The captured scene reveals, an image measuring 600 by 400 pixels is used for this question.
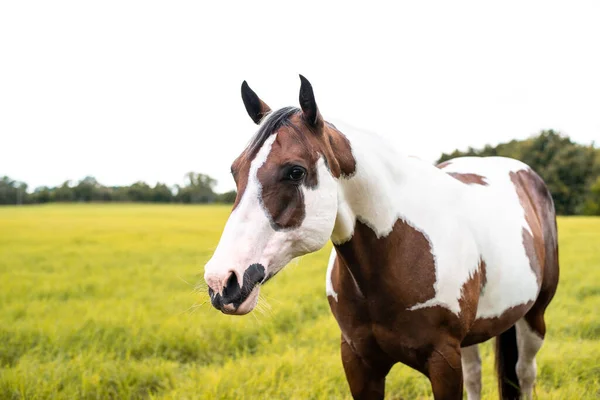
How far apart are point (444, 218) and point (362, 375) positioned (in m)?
0.85

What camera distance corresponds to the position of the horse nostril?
1.47m

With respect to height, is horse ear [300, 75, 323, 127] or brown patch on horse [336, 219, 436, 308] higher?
horse ear [300, 75, 323, 127]

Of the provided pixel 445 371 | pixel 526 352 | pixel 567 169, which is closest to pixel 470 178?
pixel 445 371

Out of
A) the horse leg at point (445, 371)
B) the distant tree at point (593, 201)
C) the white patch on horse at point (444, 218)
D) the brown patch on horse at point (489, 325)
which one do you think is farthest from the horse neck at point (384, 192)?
the distant tree at point (593, 201)

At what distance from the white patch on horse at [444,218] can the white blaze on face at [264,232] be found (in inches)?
6.0

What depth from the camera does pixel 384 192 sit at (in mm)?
1970

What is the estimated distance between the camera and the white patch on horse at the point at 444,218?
6.30 feet

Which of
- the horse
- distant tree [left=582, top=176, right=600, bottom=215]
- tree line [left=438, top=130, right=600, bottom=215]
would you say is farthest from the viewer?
tree line [left=438, top=130, right=600, bottom=215]

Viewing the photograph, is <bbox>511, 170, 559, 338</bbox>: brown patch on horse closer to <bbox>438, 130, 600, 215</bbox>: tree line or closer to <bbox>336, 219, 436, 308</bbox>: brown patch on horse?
<bbox>336, 219, 436, 308</bbox>: brown patch on horse

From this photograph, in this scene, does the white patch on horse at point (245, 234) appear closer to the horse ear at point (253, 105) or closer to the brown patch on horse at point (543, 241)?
the horse ear at point (253, 105)

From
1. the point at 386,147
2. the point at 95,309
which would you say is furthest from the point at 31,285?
the point at 386,147

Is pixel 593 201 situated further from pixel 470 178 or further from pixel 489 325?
pixel 489 325

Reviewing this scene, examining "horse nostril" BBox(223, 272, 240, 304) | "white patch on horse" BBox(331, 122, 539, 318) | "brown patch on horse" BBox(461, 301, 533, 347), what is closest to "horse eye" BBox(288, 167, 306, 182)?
"white patch on horse" BBox(331, 122, 539, 318)

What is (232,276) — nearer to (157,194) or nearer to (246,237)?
(246,237)
